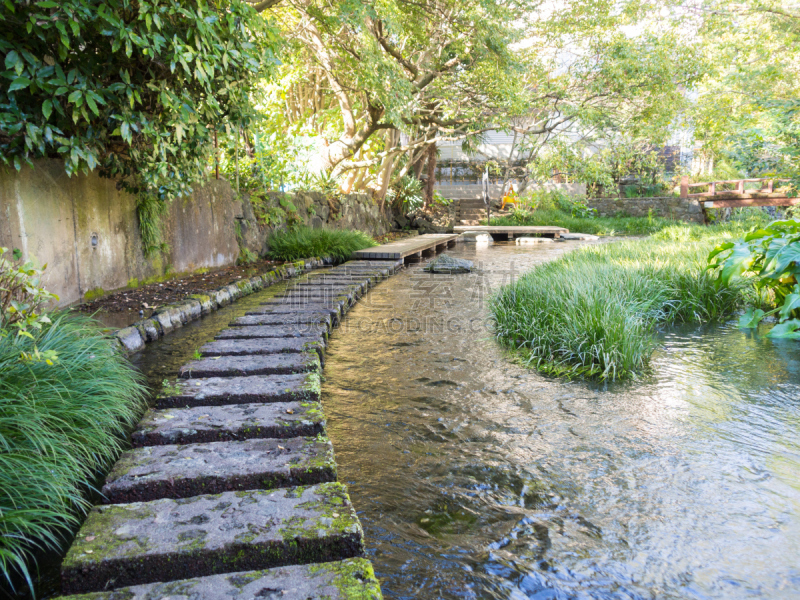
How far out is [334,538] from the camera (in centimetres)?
158

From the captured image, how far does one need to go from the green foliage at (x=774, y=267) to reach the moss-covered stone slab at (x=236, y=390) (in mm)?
4036

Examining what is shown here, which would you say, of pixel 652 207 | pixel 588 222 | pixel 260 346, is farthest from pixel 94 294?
pixel 652 207

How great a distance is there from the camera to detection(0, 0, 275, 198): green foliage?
331 cm

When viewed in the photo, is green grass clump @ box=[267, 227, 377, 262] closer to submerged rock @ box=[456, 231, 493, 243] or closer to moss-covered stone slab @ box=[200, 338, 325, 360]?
moss-covered stone slab @ box=[200, 338, 325, 360]

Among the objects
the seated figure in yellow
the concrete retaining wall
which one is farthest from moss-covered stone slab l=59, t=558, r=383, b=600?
the seated figure in yellow

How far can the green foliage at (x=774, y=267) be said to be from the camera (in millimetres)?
4574

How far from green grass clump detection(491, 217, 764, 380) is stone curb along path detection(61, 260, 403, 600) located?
6.73 ft

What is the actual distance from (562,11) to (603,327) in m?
10.2

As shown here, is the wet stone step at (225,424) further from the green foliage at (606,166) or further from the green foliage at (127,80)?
the green foliage at (606,166)

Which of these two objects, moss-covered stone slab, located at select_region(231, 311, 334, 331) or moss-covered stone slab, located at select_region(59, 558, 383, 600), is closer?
moss-covered stone slab, located at select_region(59, 558, 383, 600)

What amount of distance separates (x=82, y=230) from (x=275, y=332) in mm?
2073

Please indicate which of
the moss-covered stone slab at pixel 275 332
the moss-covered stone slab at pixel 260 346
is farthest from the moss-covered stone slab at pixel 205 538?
the moss-covered stone slab at pixel 275 332

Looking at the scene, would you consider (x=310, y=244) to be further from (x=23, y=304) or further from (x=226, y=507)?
(x=226, y=507)

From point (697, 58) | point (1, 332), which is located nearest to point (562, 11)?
point (697, 58)
